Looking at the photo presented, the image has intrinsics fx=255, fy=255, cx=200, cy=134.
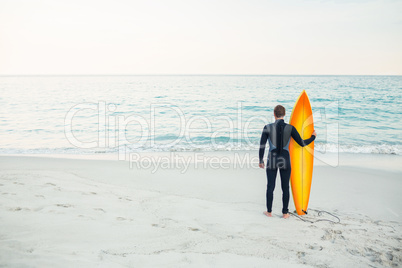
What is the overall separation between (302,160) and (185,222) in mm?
2379

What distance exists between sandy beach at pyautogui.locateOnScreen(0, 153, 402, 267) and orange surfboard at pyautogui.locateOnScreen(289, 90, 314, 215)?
367mm

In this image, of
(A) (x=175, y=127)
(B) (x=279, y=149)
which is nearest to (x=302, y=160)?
(B) (x=279, y=149)

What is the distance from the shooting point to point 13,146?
401 inches

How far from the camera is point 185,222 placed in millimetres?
3791

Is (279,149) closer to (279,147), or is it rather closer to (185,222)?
(279,147)

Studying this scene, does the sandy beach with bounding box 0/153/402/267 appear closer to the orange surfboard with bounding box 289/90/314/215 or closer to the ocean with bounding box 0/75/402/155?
the orange surfboard with bounding box 289/90/314/215

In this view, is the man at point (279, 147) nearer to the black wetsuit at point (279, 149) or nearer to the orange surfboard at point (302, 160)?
the black wetsuit at point (279, 149)

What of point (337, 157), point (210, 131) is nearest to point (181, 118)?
point (210, 131)

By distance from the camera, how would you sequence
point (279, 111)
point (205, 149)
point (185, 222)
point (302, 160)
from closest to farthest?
point (185, 222) < point (279, 111) < point (302, 160) < point (205, 149)

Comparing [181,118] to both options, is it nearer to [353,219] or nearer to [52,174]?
[52,174]

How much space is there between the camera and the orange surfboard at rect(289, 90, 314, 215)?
14.6ft

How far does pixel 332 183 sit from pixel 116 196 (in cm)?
484

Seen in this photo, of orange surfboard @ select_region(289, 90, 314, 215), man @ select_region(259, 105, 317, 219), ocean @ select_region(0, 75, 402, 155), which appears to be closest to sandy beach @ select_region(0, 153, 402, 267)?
orange surfboard @ select_region(289, 90, 314, 215)

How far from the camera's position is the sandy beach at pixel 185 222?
9.24 feet
